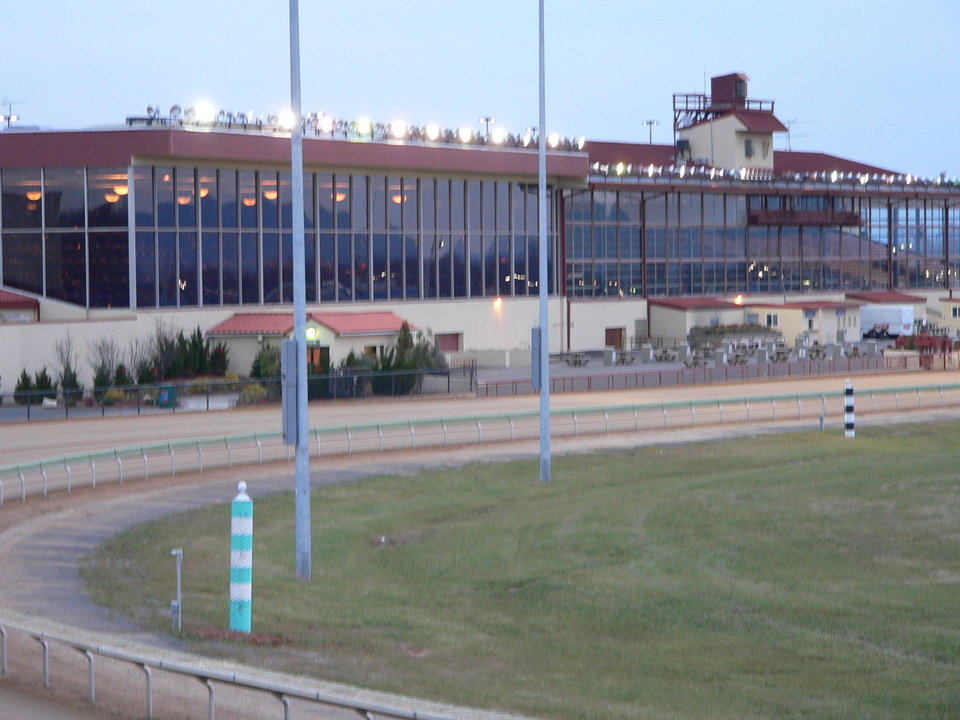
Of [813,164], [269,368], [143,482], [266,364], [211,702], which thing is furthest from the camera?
[813,164]

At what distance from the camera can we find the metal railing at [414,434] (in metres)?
24.7

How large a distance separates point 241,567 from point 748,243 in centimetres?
6320

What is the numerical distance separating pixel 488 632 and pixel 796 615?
3127 millimetres

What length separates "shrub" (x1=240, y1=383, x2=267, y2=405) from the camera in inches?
1539

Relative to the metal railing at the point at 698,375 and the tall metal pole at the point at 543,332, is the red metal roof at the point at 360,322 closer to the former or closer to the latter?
the metal railing at the point at 698,375

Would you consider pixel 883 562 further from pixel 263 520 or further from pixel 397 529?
pixel 263 520

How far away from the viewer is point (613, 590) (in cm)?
1463

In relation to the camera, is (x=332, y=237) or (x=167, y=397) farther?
(x=332, y=237)

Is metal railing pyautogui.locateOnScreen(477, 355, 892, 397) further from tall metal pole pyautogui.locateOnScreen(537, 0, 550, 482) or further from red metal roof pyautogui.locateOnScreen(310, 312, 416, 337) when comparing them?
tall metal pole pyautogui.locateOnScreen(537, 0, 550, 482)

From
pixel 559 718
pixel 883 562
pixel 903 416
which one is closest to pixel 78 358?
A: pixel 903 416

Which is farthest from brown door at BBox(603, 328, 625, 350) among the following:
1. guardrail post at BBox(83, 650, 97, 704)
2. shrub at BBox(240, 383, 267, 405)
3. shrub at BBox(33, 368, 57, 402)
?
guardrail post at BBox(83, 650, 97, 704)

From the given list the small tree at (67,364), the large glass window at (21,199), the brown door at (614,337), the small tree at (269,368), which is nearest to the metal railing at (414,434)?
the small tree at (269,368)

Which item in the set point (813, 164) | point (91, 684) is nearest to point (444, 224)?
point (813, 164)

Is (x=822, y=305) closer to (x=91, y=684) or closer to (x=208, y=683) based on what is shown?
(x=91, y=684)
